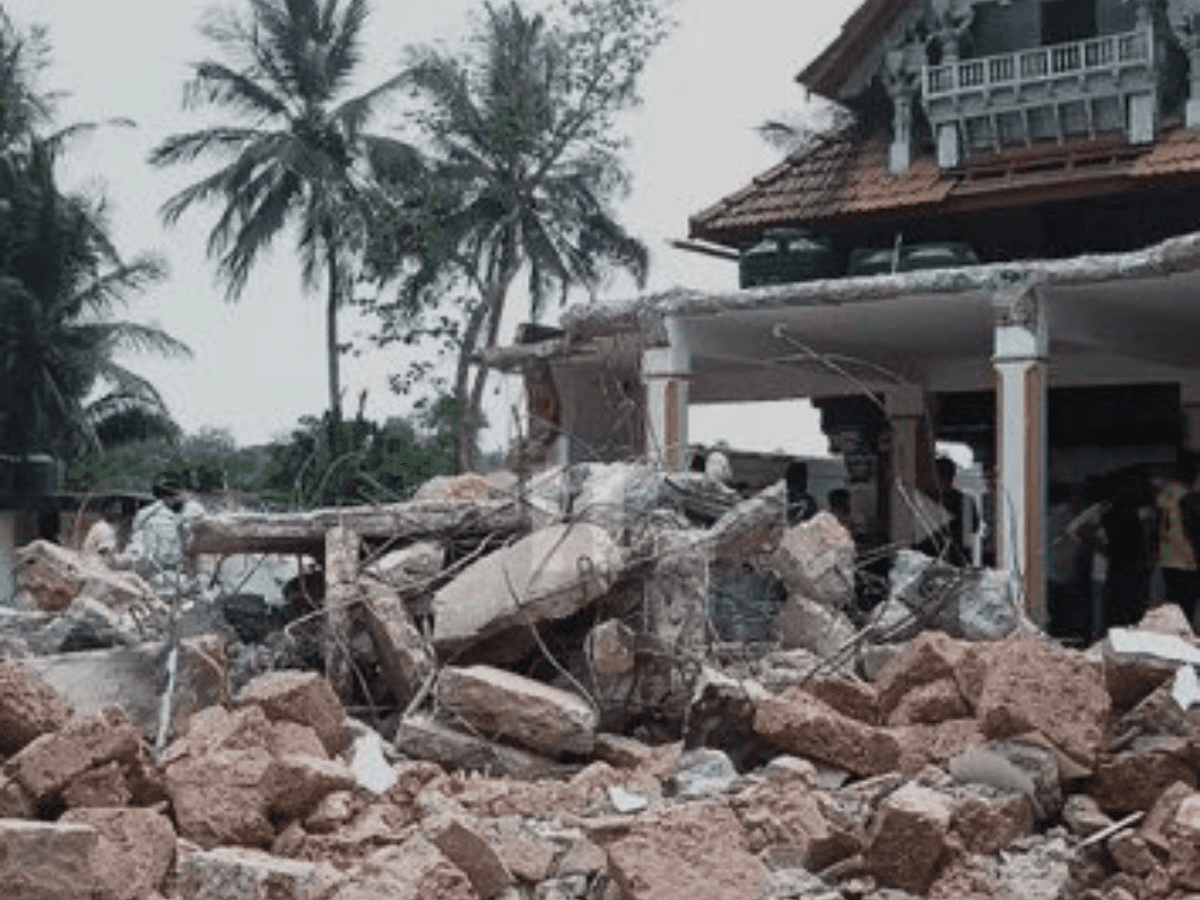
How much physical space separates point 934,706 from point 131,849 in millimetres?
2936

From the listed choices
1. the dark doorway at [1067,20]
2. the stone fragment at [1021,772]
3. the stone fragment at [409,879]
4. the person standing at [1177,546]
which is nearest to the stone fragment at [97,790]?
the stone fragment at [409,879]

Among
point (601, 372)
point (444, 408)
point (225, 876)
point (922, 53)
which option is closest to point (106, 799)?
point (225, 876)

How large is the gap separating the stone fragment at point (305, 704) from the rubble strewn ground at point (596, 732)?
13mm

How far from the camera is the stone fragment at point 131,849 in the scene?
5777 mm

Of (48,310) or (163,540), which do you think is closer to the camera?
(163,540)

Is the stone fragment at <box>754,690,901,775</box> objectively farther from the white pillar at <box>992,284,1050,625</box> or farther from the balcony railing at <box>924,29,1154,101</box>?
the balcony railing at <box>924,29,1154,101</box>

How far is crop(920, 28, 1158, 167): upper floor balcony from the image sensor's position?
55.1ft

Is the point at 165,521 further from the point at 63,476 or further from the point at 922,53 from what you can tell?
the point at 63,476

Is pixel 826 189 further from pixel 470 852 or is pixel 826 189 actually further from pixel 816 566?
pixel 470 852

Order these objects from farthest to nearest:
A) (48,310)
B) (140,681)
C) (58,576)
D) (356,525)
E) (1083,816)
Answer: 1. (48,310)
2. (58,576)
3. (356,525)
4. (140,681)
5. (1083,816)

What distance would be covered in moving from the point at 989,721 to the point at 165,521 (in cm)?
691

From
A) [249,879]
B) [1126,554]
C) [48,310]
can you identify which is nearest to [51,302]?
[48,310]

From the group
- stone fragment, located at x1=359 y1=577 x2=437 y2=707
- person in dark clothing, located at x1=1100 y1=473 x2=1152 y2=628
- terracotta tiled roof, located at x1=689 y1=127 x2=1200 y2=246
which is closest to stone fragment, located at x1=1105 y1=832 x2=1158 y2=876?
stone fragment, located at x1=359 y1=577 x2=437 y2=707

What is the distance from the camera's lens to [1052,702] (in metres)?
6.67
